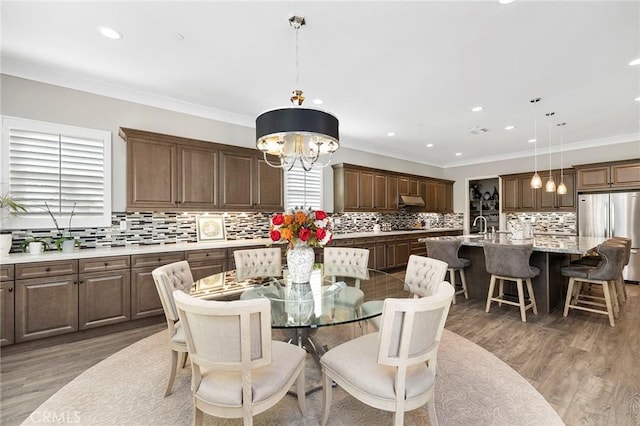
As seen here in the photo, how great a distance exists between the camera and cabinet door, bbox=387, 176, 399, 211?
676 cm

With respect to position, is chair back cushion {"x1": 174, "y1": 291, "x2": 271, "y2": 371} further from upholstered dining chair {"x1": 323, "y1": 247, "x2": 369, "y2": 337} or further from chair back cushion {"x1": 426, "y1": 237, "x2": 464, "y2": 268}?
chair back cushion {"x1": 426, "y1": 237, "x2": 464, "y2": 268}

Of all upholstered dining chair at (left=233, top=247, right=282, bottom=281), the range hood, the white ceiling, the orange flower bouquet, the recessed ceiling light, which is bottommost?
upholstered dining chair at (left=233, top=247, right=282, bottom=281)

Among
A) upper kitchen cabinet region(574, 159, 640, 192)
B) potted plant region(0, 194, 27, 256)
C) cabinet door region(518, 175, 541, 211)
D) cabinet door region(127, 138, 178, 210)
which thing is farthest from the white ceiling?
cabinet door region(518, 175, 541, 211)

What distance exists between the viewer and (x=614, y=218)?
17.8 ft

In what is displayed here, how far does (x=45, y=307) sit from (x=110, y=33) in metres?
2.65

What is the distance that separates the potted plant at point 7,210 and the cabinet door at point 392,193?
19.6 ft

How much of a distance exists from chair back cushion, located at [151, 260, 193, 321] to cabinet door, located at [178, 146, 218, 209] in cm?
167

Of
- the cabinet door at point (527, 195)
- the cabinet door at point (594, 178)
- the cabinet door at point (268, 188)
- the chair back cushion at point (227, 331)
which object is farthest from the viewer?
the cabinet door at point (527, 195)

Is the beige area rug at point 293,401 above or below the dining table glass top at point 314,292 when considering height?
below

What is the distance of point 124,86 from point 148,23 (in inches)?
60.4

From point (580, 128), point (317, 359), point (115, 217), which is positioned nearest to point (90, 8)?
point (115, 217)

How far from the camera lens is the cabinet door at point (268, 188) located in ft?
15.0

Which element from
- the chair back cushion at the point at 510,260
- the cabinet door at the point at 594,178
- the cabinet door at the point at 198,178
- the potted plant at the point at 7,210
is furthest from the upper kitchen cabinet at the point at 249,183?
the cabinet door at the point at 594,178

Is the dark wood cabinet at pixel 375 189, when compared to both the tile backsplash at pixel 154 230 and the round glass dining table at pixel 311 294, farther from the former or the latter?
the round glass dining table at pixel 311 294
